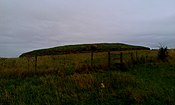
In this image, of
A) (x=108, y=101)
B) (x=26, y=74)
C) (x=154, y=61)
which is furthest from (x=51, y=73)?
(x=154, y=61)

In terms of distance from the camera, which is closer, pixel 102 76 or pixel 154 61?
pixel 102 76

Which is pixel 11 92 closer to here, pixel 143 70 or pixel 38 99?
pixel 38 99

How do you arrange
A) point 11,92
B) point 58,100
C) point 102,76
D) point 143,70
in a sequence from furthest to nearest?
point 143,70
point 102,76
point 11,92
point 58,100

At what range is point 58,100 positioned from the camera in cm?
1348

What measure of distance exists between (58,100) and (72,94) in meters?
1.01

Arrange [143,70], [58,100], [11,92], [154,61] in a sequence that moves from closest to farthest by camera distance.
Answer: [58,100] → [11,92] → [143,70] → [154,61]

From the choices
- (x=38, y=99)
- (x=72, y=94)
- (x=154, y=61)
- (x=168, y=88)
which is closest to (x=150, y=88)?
(x=168, y=88)

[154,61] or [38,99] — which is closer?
[38,99]

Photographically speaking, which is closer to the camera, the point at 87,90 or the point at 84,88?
the point at 87,90

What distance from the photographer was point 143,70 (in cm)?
2106

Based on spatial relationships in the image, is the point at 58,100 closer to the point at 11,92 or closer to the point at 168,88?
the point at 11,92

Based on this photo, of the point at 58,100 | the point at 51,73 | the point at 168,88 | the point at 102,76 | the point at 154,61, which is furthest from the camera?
the point at 154,61

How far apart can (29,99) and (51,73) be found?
5.29m

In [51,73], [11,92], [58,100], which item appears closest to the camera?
[58,100]
